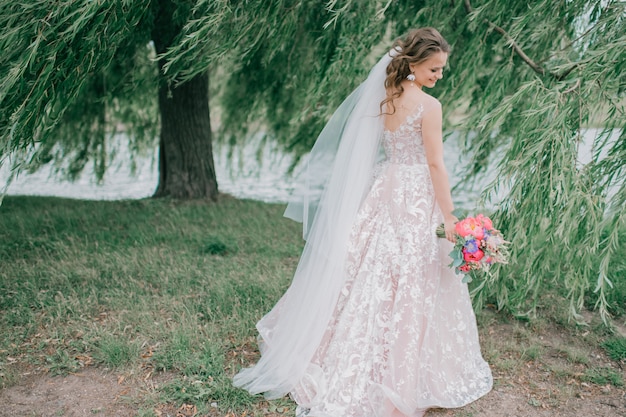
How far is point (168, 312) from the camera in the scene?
4246mm

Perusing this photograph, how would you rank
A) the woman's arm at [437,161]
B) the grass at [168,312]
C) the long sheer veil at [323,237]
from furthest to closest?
1. the grass at [168,312]
2. the long sheer veil at [323,237]
3. the woman's arm at [437,161]

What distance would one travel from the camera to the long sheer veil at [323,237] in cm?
322

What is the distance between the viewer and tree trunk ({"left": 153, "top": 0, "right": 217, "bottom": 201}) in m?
7.34

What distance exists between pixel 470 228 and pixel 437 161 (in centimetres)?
44

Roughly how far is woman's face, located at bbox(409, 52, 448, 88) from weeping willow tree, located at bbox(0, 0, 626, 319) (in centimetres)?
77

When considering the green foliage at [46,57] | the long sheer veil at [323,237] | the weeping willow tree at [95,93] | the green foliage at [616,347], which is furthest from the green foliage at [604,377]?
the green foliage at [46,57]

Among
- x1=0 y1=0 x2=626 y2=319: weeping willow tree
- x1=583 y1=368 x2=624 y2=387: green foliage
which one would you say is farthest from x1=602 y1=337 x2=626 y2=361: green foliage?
x1=0 y1=0 x2=626 y2=319: weeping willow tree

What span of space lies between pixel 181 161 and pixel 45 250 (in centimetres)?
247

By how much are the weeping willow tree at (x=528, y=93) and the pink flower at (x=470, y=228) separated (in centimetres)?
75

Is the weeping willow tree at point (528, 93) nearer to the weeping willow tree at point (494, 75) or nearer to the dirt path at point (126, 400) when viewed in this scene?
the weeping willow tree at point (494, 75)

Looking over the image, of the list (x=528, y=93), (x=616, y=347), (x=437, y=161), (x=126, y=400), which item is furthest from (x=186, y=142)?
(x=616, y=347)

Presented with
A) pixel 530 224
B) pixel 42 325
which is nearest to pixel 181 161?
pixel 42 325

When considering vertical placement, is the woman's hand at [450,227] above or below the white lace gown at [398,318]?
above

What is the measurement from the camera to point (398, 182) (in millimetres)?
3289
